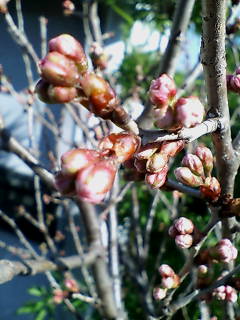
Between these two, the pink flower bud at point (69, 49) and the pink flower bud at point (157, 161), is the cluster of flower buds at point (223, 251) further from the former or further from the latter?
the pink flower bud at point (69, 49)

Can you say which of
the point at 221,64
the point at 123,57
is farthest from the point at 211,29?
the point at 123,57

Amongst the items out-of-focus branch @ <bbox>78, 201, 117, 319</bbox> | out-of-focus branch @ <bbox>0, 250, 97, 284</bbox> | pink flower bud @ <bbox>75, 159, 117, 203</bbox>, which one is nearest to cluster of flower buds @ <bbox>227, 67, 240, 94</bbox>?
pink flower bud @ <bbox>75, 159, 117, 203</bbox>

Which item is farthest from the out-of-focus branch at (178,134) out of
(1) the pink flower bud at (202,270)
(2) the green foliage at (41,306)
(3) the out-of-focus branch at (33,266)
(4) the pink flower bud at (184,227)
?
(2) the green foliage at (41,306)

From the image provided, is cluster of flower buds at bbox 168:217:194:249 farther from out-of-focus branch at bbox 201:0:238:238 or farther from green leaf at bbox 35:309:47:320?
green leaf at bbox 35:309:47:320

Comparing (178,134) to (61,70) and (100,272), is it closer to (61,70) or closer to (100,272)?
(61,70)

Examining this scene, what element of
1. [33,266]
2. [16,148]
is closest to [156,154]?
[33,266]
